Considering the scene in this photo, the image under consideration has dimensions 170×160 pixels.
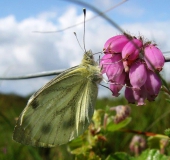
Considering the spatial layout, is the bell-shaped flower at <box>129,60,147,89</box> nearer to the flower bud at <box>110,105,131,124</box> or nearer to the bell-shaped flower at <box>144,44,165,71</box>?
the bell-shaped flower at <box>144,44,165,71</box>

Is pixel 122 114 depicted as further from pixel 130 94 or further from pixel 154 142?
pixel 130 94

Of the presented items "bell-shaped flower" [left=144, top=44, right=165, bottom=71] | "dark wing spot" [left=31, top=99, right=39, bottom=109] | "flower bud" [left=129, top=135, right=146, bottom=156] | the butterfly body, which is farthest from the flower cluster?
"flower bud" [left=129, top=135, right=146, bottom=156]

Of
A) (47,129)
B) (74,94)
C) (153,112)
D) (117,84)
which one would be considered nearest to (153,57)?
(117,84)

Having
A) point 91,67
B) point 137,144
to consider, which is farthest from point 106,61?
point 137,144

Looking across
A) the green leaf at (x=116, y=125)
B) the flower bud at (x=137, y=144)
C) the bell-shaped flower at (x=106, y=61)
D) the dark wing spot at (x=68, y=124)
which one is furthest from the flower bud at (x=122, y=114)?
the bell-shaped flower at (x=106, y=61)

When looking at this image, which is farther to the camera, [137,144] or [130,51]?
[137,144]

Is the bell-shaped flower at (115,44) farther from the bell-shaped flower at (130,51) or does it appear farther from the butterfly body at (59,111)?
the butterfly body at (59,111)
